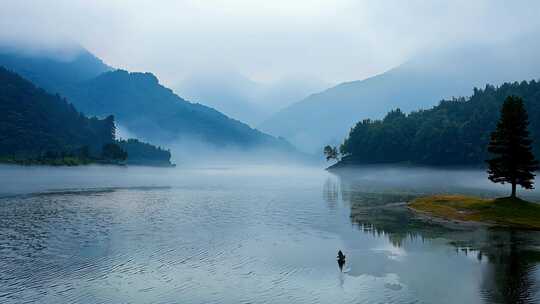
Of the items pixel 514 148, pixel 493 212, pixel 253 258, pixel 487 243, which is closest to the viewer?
pixel 253 258

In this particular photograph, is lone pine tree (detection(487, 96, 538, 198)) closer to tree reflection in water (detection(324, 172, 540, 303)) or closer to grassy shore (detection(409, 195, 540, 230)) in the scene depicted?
grassy shore (detection(409, 195, 540, 230))

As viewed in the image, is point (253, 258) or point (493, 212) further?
point (493, 212)

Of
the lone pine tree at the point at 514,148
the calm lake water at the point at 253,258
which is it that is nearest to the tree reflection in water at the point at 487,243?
the calm lake water at the point at 253,258

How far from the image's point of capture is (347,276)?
143 feet

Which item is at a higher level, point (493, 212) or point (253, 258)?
point (493, 212)

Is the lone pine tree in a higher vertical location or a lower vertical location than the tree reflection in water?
higher

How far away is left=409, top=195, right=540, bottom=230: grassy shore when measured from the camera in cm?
7006

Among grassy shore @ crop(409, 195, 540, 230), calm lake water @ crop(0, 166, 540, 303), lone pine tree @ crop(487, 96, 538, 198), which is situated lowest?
calm lake water @ crop(0, 166, 540, 303)

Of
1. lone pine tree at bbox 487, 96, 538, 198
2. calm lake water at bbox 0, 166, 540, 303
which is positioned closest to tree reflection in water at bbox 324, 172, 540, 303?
calm lake water at bbox 0, 166, 540, 303

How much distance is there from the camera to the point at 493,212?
74.4 metres

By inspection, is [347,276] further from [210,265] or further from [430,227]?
[430,227]

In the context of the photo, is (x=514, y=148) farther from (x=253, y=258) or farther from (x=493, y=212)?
(x=253, y=258)

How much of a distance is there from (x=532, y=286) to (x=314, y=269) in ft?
62.1

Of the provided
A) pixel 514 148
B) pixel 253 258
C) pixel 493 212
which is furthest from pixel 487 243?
pixel 253 258
